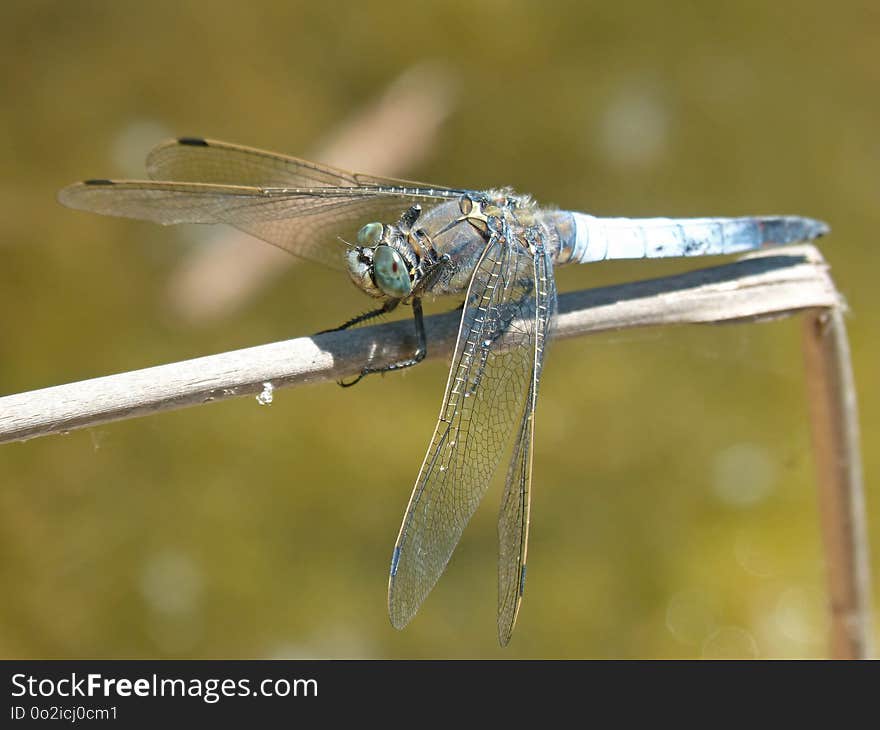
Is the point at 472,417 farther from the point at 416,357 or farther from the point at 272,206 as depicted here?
the point at 272,206

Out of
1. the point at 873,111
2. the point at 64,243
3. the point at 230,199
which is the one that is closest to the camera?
the point at 230,199

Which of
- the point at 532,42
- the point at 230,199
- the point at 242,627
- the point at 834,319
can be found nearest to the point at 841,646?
the point at 834,319

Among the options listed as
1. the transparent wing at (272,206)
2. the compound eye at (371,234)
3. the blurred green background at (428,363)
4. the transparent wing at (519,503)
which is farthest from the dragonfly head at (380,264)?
the blurred green background at (428,363)

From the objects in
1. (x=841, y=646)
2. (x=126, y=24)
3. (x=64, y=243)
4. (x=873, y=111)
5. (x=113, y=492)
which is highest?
(x=126, y=24)

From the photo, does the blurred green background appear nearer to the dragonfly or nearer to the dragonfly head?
the dragonfly

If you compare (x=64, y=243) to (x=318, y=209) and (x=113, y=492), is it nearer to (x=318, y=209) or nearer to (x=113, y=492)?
(x=113, y=492)

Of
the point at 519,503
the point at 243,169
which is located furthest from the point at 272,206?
the point at 519,503
